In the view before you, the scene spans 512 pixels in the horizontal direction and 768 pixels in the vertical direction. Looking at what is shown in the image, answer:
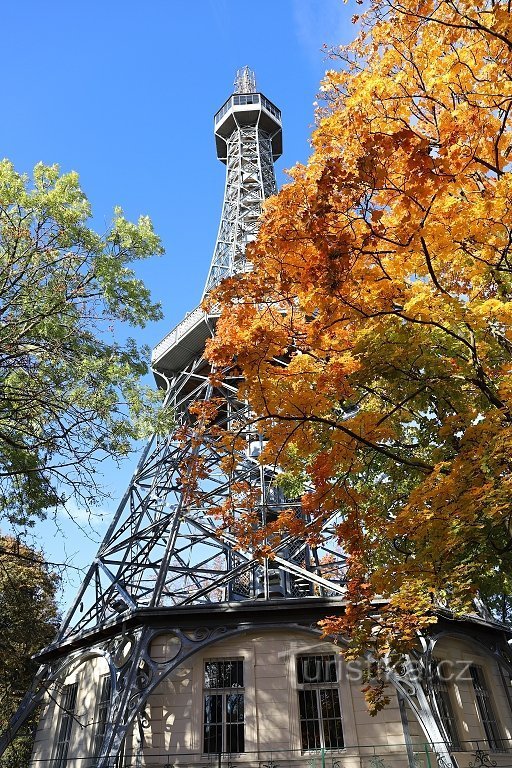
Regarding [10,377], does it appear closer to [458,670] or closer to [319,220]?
[319,220]

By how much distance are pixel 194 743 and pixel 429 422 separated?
9.19 meters

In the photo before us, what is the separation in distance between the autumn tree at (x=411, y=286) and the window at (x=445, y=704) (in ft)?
17.7

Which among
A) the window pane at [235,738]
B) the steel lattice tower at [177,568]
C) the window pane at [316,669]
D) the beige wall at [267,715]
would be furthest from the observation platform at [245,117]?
the window pane at [235,738]

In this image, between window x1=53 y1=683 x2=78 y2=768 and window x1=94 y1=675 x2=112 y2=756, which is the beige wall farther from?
window x1=53 y1=683 x2=78 y2=768

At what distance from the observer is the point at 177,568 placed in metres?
15.5

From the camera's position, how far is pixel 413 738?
37.7 feet

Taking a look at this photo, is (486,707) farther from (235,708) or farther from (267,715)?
(235,708)

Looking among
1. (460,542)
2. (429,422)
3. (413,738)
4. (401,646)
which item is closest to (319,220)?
(429,422)

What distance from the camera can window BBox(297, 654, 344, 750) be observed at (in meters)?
11.7

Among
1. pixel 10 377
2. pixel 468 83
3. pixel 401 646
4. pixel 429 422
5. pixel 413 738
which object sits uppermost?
pixel 468 83

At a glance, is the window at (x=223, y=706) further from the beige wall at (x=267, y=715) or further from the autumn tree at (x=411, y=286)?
the autumn tree at (x=411, y=286)

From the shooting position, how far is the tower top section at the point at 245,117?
119ft

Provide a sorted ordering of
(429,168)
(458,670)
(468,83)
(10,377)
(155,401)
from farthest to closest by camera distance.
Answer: (458,670) < (155,401) < (10,377) < (468,83) < (429,168)

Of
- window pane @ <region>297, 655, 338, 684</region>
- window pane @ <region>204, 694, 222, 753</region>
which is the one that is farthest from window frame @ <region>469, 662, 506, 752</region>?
window pane @ <region>204, 694, 222, 753</region>
